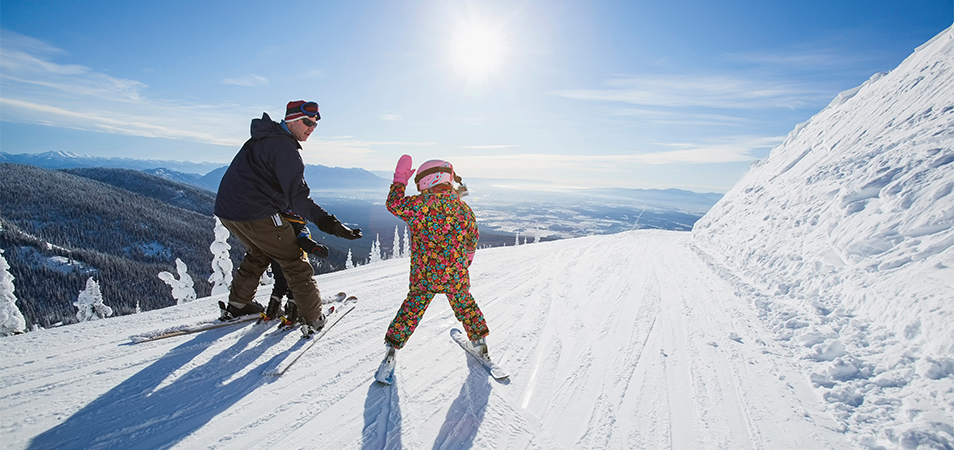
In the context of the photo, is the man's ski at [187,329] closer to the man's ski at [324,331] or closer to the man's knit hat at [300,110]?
the man's ski at [324,331]

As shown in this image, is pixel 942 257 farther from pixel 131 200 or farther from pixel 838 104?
pixel 131 200

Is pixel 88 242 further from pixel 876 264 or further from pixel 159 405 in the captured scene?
pixel 876 264

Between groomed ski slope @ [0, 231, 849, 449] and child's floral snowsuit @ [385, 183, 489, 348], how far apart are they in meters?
0.50

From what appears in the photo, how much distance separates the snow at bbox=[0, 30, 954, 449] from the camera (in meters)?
2.36

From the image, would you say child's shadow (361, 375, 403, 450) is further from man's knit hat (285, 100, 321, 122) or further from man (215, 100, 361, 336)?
man's knit hat (285, 100, 321, 122)

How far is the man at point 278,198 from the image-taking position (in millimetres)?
3225

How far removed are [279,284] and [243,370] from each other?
4.21 ft

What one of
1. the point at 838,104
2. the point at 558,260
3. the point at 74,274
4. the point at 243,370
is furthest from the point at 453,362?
the point at 74,274

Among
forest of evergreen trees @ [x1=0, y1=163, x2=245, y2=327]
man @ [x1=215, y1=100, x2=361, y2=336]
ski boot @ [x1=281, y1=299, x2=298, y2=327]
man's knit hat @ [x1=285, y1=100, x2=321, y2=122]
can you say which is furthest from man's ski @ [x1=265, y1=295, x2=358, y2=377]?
forest of evergreen trees @ [x1=0, y1=163, x2=245, y2=327]

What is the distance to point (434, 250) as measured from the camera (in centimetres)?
302

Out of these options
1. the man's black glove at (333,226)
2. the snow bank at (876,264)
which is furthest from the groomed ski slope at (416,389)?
the man's black glove at (333,226)

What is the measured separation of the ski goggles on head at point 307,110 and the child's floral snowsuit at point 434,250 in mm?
1125

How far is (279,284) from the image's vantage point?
412 centimetres

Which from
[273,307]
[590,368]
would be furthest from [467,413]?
[273,307]
